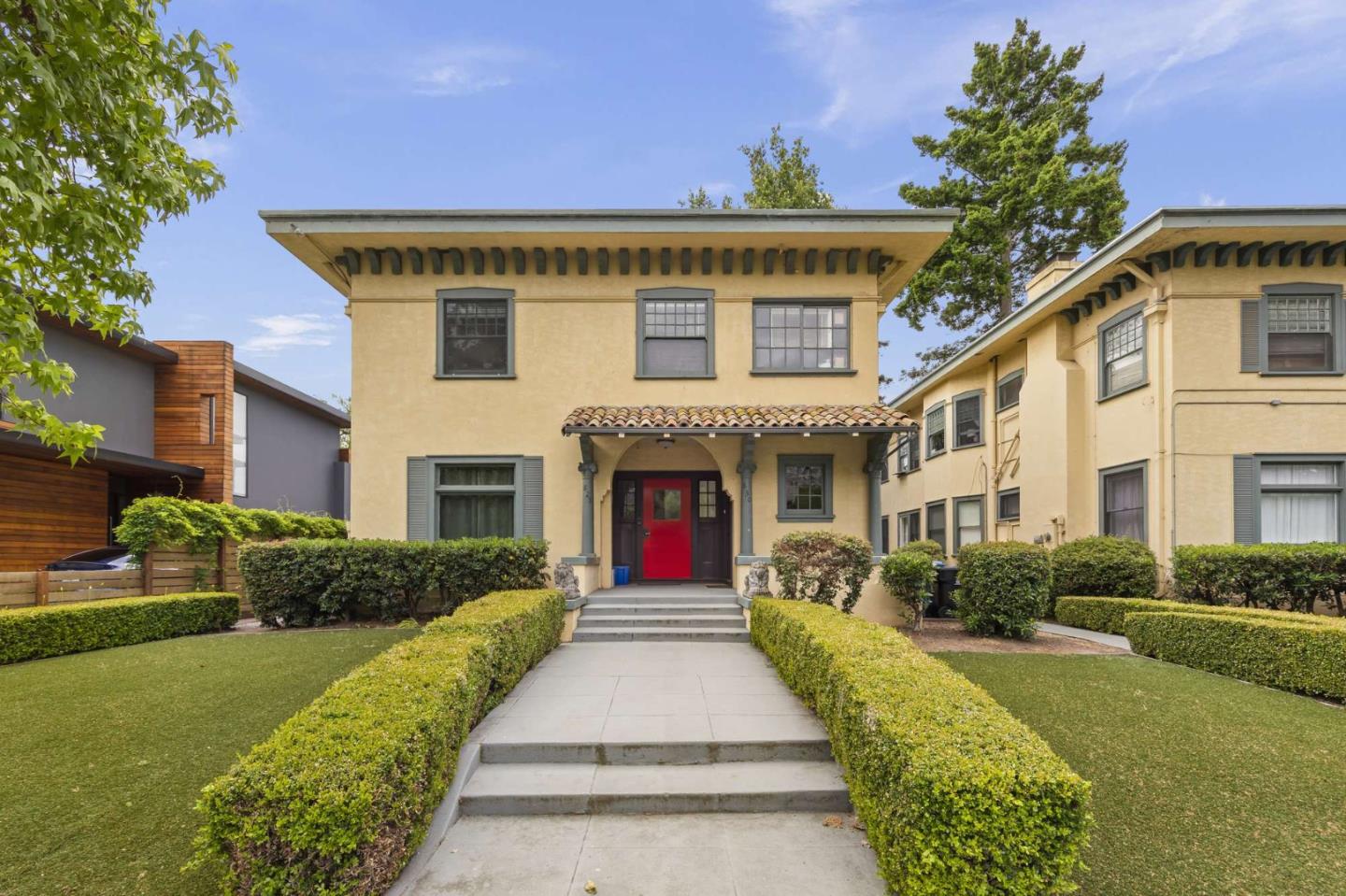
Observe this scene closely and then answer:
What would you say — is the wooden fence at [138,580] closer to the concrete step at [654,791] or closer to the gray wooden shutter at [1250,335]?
the concrete step at [654,791]

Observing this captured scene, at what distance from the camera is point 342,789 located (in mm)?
3025

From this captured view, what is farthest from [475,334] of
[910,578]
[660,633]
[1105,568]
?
[1105,568]

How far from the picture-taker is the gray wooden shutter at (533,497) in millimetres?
11211

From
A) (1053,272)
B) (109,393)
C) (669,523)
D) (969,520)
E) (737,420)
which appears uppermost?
(1053,272)

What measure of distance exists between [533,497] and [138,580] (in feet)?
22.1

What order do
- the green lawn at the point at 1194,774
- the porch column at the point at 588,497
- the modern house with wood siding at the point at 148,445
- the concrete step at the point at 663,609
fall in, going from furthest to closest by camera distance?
the modern house with wood siding at the point at 148,445 < the porch column at the point at 588,497 < the concrete step at the point at 663,609 < the green lawn at the point at 1194,774

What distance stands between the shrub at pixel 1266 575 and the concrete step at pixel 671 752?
8.56 m

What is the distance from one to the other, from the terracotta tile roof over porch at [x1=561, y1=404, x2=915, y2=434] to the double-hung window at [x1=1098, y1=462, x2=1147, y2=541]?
4.59 m

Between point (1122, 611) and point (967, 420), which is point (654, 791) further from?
point (967, 420)

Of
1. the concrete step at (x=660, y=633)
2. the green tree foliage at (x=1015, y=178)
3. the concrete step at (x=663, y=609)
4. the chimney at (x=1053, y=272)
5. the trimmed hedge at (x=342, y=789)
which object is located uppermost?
the green tree foliage at (x=1015, y=178)

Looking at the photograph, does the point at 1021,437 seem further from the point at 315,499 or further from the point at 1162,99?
the point at 315,499

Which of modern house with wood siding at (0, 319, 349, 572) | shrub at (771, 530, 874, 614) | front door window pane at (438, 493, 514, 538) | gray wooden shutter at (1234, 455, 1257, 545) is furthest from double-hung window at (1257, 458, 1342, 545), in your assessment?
modern house with wood siding at (0, 319, 349, 572)

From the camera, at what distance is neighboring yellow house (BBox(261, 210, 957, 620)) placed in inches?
441

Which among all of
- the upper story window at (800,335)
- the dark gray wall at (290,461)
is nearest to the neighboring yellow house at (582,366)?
the upper story window at (800,335)
